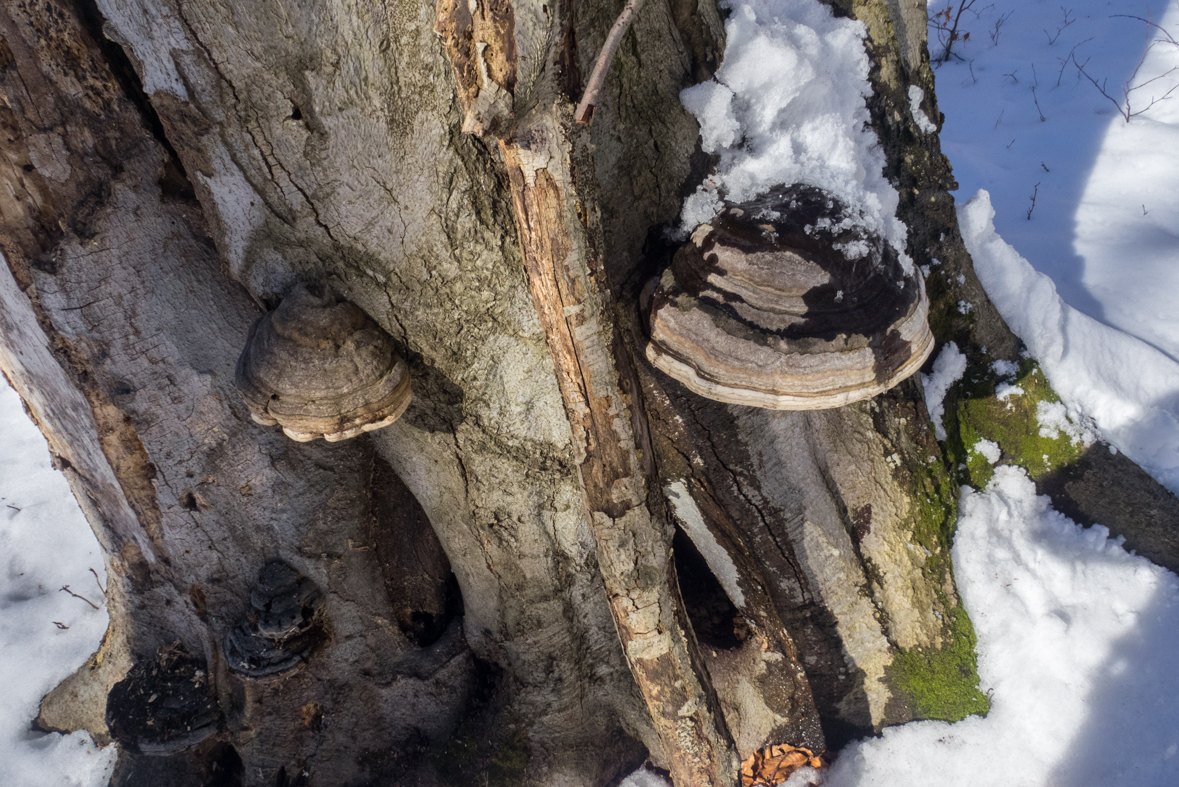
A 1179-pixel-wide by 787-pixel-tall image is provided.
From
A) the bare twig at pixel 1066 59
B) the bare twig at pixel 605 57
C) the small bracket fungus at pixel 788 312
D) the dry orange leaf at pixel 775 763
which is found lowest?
the dry orange leaf at pixel 775 763

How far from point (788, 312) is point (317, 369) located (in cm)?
119

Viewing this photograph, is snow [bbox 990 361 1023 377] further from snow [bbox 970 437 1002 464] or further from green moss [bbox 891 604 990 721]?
green moss [bbox 891 604 990 721]

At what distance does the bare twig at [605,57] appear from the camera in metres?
1.07

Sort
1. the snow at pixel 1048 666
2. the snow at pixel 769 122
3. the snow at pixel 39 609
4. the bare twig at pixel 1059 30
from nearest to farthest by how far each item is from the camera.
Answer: the snow at pixel 769 122 → the snow at pixel 1048 666 → the snow at pixel 39 609 → the bare twig at pixel 1059 30

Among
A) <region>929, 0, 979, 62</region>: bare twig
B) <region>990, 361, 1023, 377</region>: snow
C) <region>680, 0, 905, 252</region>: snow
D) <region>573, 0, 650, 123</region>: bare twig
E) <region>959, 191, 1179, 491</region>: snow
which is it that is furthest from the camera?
<region>929, 0, 979, 62</region>: bare twig

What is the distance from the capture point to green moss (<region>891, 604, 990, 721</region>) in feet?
9.00

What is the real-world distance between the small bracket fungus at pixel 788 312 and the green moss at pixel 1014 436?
5.10 feet

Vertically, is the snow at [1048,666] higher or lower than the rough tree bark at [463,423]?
lower

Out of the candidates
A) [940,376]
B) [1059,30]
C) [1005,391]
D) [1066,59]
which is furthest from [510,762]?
[1059,30]

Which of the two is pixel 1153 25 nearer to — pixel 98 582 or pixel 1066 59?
pixel 1066 59

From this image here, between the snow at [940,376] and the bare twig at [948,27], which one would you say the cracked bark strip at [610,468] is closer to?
the snow at [940,376]

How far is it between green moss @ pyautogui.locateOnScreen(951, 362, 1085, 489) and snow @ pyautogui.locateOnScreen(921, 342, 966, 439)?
17 centimetres

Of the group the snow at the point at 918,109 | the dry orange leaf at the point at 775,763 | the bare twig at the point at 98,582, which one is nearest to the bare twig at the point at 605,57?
the snow at the point at 918,109

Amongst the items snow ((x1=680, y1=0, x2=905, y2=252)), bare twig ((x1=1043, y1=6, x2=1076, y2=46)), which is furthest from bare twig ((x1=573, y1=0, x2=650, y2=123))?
bare twig ((x1=1043, y1=6, x2=1076, y2=46))
